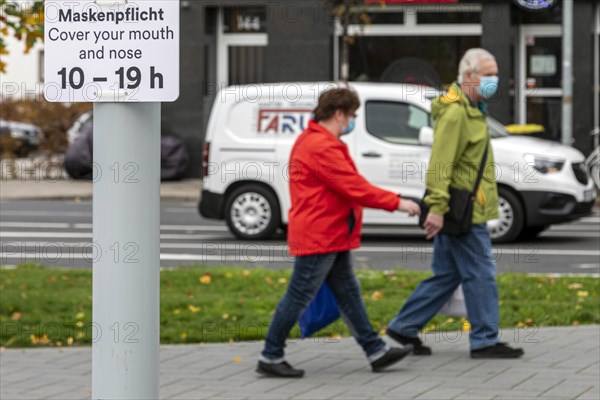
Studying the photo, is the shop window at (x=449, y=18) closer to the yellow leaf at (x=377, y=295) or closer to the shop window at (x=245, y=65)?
the shop window at (x=245, y=65)

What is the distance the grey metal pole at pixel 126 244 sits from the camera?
4188mm

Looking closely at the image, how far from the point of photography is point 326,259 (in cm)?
739

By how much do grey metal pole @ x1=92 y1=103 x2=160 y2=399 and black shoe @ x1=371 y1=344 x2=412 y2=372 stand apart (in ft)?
11.0

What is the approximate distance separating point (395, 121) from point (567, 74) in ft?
27.1

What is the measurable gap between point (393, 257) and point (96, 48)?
406 inches

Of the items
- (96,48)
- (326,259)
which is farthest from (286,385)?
(96,48)

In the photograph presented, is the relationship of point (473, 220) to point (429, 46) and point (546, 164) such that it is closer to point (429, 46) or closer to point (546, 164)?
point (546, 164)

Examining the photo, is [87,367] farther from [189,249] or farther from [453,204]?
[189,249]

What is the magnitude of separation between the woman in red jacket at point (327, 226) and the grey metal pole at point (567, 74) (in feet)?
53.5

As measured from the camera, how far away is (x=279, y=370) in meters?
7.40

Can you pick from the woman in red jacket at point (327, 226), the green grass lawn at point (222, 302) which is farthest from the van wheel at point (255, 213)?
the woman in red jacket at point (327, 226)

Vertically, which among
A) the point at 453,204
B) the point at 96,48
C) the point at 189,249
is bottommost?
the point at 189,249

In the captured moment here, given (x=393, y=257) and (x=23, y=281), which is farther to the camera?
(x=393, y=257)

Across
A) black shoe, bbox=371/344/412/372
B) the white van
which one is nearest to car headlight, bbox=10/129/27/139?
the white van
